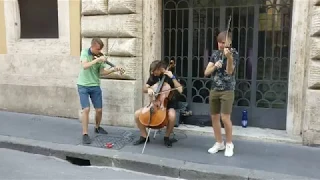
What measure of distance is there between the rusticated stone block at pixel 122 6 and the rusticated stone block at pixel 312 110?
325cm

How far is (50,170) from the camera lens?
16.0 feet

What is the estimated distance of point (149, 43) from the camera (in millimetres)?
6473

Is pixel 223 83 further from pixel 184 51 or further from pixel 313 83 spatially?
pixel 184 51

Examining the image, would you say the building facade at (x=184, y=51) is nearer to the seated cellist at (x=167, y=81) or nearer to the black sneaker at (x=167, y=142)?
the seated cellist at (x=167, y=81)

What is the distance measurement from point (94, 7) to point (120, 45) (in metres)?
0.90

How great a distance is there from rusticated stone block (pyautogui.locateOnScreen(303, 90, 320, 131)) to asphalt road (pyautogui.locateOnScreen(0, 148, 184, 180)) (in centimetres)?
237

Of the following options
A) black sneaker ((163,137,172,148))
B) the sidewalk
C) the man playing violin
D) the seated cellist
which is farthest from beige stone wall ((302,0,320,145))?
black sneaker ((163,137,172,148))

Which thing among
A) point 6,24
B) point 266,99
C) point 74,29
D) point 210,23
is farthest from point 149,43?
point 6,24

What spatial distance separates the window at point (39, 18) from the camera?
7609 millimetres

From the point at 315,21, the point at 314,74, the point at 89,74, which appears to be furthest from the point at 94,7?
the point at 314,74

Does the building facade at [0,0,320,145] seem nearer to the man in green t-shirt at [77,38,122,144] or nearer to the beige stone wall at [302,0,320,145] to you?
the beige stone wall at [302,0,320,145]

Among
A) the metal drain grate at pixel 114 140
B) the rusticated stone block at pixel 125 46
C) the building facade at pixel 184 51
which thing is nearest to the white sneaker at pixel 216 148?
the building facade at pixel 184 51

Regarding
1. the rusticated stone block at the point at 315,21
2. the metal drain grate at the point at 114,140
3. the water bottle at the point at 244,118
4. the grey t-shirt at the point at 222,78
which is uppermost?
the rusticated stone block at the point at 315,21

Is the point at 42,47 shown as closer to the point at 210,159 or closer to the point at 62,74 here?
the point at 62,74
